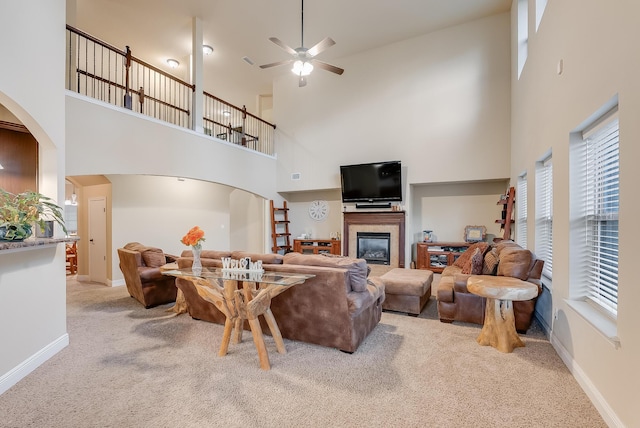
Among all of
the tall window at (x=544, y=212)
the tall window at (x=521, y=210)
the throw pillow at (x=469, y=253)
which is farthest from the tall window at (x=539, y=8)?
the throw pillow at (x=469, y=253)

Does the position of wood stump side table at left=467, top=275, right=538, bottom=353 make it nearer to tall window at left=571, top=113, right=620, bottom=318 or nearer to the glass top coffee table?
tall window at left=571, top=113, right=620, bottom=318

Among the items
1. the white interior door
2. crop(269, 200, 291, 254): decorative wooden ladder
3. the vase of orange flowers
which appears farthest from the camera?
crop(269, 200, 291, 254): decorative wooden ladder

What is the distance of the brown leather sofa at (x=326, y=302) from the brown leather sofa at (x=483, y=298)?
1032mm

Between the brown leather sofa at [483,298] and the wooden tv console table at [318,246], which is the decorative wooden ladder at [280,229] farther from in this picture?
the brown leather sofa at [483,298]

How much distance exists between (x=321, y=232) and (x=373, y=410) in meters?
6.19

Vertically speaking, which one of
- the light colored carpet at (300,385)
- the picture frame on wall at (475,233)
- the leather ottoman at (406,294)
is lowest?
the light colored carpet at (300,385)

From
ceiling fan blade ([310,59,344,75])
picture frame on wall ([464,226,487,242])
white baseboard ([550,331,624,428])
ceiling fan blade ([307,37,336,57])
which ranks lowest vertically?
white baseboard ([550,331,624,428])

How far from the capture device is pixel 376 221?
271 inches

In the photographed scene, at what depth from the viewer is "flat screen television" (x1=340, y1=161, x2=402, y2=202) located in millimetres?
6607

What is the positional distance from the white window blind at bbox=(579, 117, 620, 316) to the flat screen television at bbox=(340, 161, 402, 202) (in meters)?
4.00

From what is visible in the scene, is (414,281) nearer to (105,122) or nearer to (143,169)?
(143,169)

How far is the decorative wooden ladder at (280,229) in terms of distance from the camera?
7934 millimetres

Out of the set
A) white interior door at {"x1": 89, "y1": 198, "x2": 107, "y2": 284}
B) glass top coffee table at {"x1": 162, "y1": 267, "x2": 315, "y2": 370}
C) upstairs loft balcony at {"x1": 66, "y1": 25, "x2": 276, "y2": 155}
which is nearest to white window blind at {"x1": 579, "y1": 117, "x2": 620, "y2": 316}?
glass top coffee table at {"x1": 162, "y1": 267, "x2": 315, "y2": 370}

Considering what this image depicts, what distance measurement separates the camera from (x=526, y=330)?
341 cm
